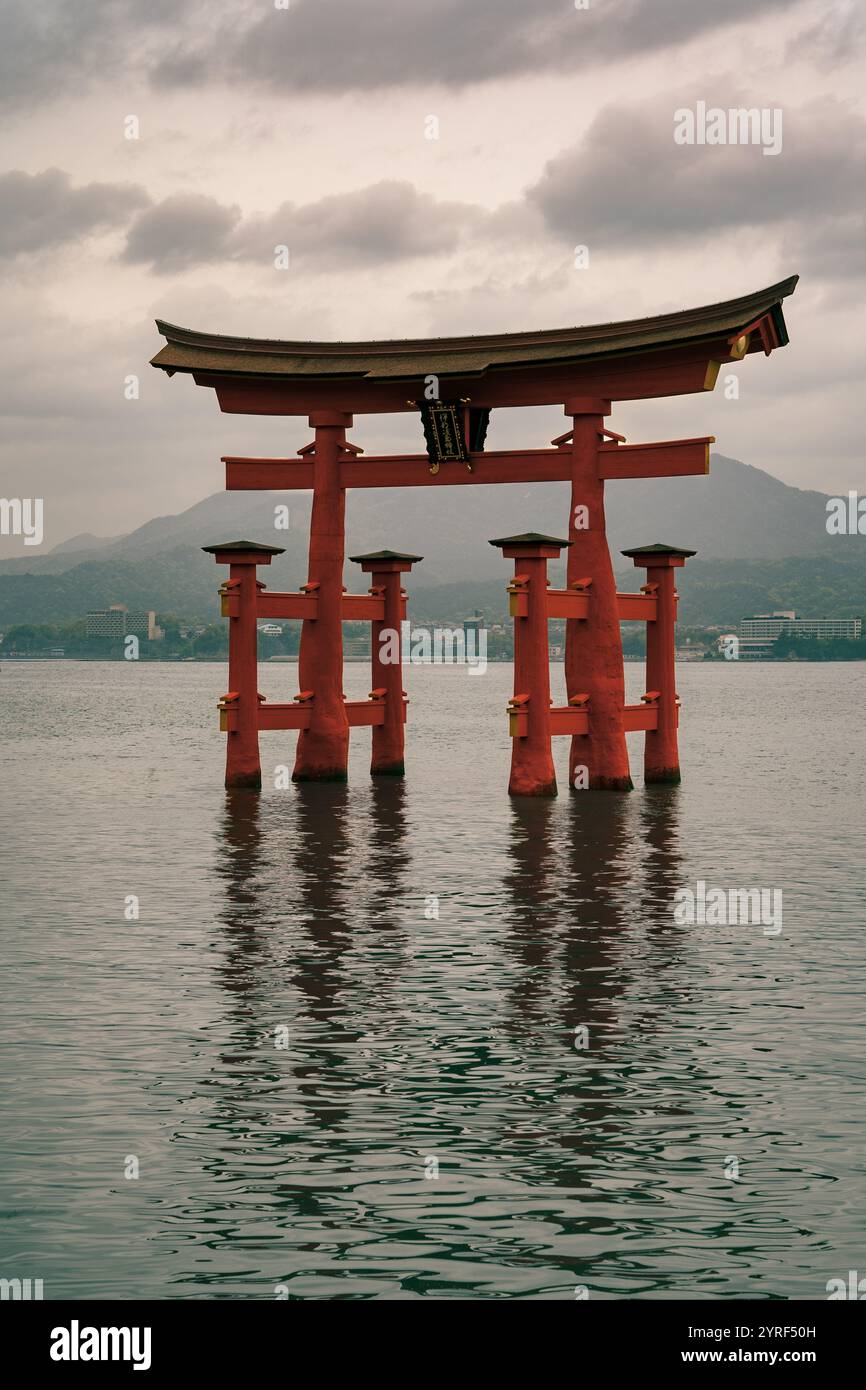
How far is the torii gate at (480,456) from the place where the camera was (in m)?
24.5

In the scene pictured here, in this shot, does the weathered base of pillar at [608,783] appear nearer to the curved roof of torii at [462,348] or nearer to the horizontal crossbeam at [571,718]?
the horizontal crossbeam at [571,718]

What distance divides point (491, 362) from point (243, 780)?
26.4ft

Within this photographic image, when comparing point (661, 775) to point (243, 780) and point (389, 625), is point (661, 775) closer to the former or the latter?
point (389, 625)

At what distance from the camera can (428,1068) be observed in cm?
975

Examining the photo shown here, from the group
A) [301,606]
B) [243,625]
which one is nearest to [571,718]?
[301,606]

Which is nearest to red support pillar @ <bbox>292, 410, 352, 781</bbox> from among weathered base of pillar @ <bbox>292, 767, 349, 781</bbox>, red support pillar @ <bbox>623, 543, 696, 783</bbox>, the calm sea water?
weathered base of pillar @ <bbox>292, 767, 349, 781</bbox>

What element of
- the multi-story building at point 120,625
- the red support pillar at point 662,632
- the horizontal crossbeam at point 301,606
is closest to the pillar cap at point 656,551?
the red support pillar at point 662,632

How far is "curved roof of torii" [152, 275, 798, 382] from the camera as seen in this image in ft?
77.5

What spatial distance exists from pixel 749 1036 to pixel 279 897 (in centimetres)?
708

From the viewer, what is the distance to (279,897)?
16.8 metres

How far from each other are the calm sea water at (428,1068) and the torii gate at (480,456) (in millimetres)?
4209

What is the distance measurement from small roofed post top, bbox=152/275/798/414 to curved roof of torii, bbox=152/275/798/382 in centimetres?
2
